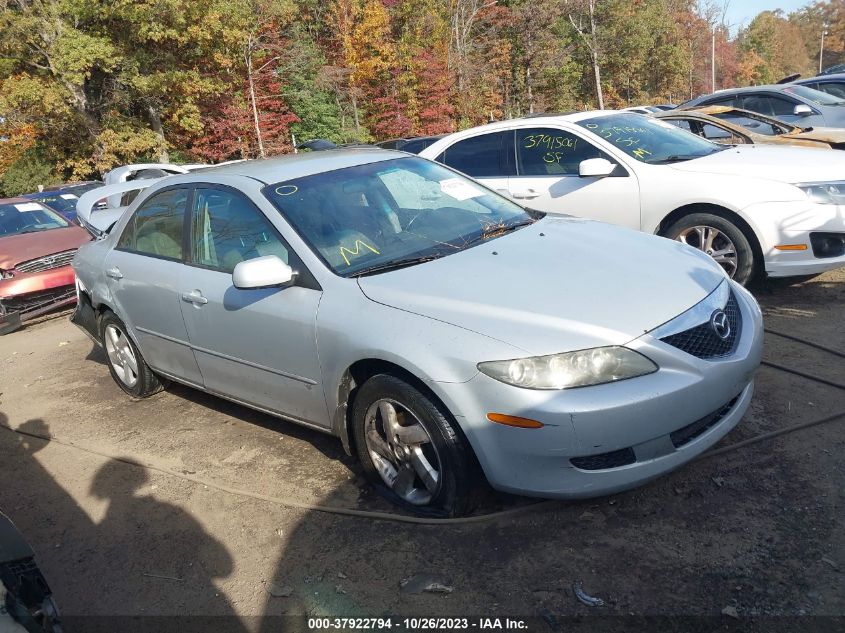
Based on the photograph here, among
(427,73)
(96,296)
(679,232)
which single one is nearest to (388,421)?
(96,296)

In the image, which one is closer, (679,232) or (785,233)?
(785,233)

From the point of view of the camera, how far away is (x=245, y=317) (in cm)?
375

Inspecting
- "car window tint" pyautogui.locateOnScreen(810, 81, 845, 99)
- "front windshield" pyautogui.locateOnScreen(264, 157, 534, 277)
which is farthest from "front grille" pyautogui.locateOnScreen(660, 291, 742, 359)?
"car window tint" pyautogui.locateOnScreen(810, 81, 845, 99)

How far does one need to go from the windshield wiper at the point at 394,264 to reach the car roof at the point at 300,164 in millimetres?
919

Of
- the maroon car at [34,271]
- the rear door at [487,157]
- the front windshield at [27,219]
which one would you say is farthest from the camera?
the front windshield at [27,219]

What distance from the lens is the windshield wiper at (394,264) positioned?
3434mm

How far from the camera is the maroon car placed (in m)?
8.35

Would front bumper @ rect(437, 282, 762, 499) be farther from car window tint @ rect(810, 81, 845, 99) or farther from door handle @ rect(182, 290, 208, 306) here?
car window tint @ rect(810, 81, 845, 99)

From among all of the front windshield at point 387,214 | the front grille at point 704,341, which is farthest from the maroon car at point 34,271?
the front grille at point 704,341

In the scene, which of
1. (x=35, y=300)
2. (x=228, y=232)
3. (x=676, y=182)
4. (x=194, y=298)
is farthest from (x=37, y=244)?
(x=676, y=182)

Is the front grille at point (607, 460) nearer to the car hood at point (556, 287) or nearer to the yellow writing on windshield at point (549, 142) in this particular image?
the car hood at point (556, 287)

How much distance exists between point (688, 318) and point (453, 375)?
106 centimetres

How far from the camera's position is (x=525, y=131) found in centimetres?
670

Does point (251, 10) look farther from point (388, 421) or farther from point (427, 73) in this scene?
point (388, 421)
